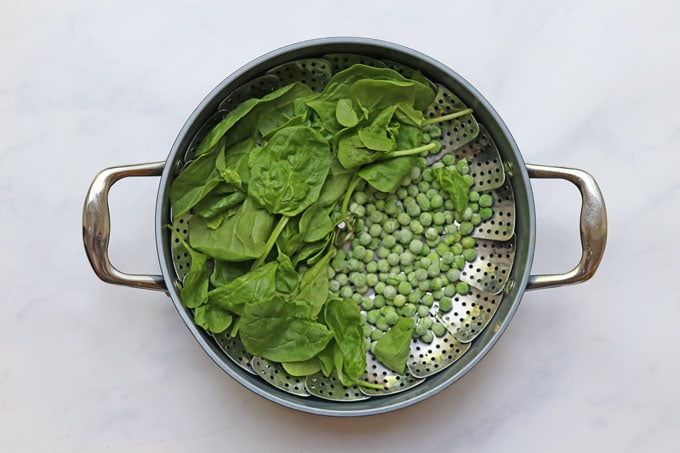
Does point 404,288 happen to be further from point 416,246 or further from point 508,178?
point 508,178

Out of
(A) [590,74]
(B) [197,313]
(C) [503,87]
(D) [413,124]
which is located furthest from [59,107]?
(A) [590,74]

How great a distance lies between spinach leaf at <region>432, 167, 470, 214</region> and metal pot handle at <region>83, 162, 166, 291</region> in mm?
509

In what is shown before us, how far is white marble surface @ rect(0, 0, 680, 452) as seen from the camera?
1.31 meters

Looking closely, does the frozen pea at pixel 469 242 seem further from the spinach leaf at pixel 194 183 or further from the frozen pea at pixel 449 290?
the spinach leaf at pixel 194 183

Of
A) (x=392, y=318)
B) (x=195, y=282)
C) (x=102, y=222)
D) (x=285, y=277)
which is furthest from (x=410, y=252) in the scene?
(x=102, y=222)

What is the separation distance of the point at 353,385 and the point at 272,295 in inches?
8.9


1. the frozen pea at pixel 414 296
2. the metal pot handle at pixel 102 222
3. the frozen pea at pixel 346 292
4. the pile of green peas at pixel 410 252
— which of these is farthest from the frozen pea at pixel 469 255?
the metal pot handle at pixel 102 222

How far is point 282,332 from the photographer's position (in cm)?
121

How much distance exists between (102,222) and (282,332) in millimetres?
350

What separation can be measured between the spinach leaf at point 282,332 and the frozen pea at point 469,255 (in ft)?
0.99

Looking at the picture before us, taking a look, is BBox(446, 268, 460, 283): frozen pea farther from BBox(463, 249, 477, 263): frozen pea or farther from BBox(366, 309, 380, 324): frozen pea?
BBox(366, 309, 380, 324): frozen pea

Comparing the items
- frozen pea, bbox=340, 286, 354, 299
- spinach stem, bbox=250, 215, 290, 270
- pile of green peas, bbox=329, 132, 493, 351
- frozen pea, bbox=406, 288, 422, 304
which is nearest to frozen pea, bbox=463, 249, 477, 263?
pile of green peas, bbox=329, 132, 493, 351

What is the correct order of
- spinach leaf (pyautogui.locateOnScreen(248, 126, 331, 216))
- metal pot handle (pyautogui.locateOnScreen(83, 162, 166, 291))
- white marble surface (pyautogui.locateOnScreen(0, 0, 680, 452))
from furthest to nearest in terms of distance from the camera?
white marble surface (pyautogui.locateOnScreen(0, 0, 680, 452)) → spinach leaf (pyautogui.locateOnScreen(248, 126, 331, 216)) → metal pot handle (pyautogui.locateOnScreen(83, 162, 166, 291))

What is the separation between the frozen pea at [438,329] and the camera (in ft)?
4.27
